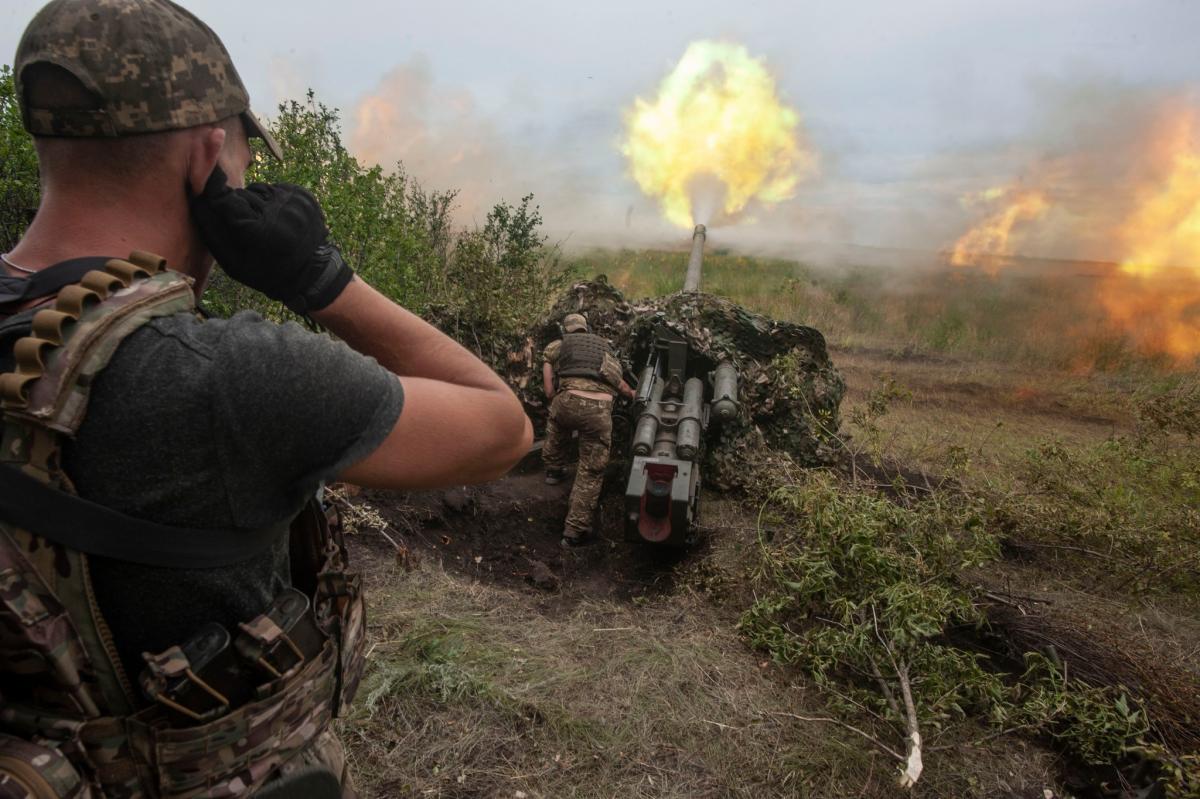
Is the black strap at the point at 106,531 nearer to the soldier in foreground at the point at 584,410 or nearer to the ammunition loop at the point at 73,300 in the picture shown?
the ammunition loop at the point at 73,300

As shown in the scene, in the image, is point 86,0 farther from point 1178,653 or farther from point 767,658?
point 1178,653

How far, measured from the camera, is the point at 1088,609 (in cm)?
477

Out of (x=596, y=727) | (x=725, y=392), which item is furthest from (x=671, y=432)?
(x=596, y=727)

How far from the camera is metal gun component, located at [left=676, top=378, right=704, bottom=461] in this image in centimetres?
612

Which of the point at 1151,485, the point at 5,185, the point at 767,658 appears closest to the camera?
the point at 767,658

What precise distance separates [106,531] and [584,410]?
5.98 metres

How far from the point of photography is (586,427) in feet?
22.8

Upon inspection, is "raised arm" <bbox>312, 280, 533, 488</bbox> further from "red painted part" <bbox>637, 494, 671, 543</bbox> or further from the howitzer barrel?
the howitzer barrel

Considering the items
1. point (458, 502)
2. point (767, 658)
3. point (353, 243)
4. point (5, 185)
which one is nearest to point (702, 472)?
point (458, 502)

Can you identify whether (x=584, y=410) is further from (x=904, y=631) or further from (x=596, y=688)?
(x=904, y=631)

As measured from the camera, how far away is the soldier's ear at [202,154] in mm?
1229

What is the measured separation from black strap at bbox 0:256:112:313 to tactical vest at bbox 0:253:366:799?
0.23 ft

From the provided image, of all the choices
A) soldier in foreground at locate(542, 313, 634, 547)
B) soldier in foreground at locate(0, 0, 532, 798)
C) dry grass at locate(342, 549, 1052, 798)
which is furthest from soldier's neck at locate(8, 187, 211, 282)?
soldier in foreground at locate(542, 313, 634, 547)

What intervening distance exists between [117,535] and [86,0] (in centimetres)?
87
